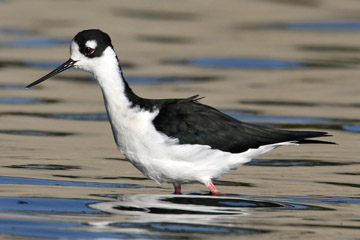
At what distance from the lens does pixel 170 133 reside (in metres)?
11.4

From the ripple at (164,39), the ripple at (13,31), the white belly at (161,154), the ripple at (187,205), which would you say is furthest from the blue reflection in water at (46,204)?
the ripple at (13,31)

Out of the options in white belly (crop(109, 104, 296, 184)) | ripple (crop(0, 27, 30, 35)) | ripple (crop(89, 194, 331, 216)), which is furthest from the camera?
ripple (crop(0, 27, 30, 35))

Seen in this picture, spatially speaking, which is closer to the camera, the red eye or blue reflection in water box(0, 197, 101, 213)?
blue reflection in water box(0, 197, 101, 213)

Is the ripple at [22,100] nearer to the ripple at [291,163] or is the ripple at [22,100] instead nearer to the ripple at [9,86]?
the ripple at [9,86]

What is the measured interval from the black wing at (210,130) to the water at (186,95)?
1.93ft

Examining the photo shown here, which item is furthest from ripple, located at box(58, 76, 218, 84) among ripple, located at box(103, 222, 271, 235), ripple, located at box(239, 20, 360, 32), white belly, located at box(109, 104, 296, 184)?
ripple, located at box(103, 222, 271, 235)

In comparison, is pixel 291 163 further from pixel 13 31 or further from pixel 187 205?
pixel 13 31

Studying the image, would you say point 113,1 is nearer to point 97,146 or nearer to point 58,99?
point 58,99

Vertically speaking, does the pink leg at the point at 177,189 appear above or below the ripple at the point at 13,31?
below

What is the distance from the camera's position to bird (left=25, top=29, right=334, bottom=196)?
11383 mm

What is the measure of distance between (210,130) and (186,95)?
5.87 m

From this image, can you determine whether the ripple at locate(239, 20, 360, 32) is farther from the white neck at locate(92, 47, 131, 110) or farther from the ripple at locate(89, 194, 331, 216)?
the ripple at locate(89, 194, 331, 216)

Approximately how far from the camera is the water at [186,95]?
407 inches

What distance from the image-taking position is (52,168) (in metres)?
12.9
